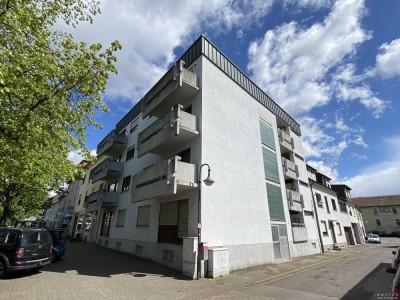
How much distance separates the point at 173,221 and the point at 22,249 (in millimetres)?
7226

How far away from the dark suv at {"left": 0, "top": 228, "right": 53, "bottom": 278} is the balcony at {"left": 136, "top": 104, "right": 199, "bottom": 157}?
785 cm

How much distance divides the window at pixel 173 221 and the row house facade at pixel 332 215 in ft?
57.6

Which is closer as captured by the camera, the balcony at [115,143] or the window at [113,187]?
the window at [113,187]

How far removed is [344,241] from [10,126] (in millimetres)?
36809

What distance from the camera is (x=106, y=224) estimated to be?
23766 millimetres

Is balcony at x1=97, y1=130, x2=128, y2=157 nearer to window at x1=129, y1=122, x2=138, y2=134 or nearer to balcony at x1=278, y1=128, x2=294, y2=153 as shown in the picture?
window at x1=129, y1=122, x2=138, y2=134

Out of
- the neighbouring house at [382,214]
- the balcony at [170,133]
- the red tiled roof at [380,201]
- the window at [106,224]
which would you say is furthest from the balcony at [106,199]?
the red tiled roof at [380,201]

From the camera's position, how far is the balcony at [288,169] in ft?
69.3

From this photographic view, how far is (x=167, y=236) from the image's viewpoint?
13.9 metres

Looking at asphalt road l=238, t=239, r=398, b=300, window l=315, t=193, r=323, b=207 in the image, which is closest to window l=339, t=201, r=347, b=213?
window l=315, t=193, r=323, b=207

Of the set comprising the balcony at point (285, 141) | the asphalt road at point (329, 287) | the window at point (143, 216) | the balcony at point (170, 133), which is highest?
the balcony at point (285, 141)

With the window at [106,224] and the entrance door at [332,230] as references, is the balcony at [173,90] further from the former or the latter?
the entrance door at [332,230]

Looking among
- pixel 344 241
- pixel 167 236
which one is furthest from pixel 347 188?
pixel 167 236

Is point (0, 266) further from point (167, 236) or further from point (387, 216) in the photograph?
point (387, 216)
